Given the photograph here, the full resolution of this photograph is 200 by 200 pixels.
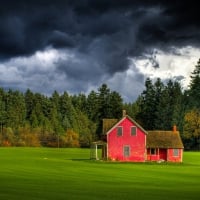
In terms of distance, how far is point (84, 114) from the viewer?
18562cm

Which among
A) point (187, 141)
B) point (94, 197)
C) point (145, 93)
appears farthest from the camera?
point (145, 93)

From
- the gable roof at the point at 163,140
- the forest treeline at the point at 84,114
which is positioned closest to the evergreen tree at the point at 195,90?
the forest treeline at the point at 84,114

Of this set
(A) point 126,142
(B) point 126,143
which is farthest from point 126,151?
(A) point 126,142

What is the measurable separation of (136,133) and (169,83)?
82188 mm

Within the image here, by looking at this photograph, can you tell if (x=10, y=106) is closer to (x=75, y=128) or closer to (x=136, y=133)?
(x=75, y=128)

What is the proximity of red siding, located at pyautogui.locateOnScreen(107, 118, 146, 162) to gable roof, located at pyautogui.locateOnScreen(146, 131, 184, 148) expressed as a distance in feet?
9.67

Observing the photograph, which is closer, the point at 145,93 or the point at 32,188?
the point at 32,188

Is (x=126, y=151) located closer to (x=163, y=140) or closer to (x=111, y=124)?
(x=111, y=124)

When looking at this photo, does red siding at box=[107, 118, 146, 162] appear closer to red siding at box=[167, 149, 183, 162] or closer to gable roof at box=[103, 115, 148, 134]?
gable roof at box=[103, 115, 148, 134]

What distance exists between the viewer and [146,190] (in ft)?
102

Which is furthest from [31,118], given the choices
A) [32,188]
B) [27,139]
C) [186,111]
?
[32,188]

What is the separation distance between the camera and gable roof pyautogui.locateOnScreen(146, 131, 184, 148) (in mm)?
84812

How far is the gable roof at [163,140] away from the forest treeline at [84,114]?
1661 inches

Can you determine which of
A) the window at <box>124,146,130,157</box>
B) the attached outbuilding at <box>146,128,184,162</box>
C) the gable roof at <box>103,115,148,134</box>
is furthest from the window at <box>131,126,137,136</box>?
the attached outbuilding at <box>146,128,184,162</box>
